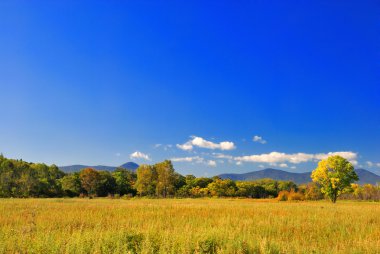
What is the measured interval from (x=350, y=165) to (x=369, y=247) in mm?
53386

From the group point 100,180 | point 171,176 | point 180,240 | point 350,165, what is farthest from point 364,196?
point 180,240

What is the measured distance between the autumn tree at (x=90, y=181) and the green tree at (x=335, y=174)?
60107mm

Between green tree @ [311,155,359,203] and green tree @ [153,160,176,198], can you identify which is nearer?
green tree @ [311,155,359,203]

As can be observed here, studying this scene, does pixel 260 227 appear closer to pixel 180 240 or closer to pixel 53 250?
pixel 180 240

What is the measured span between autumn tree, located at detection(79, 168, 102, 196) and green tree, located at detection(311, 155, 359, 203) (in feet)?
197

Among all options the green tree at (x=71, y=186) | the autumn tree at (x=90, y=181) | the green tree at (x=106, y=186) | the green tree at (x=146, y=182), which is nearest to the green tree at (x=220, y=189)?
the green tree at (x=146, y=182)

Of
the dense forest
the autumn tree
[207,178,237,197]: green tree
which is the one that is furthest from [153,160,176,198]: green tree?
the autumn tree

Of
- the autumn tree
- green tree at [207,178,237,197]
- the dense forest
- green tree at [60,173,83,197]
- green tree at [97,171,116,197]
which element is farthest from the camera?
green tree at [207,178,237,197]

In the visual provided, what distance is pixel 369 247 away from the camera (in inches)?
368

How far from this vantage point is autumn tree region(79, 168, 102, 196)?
294 feet

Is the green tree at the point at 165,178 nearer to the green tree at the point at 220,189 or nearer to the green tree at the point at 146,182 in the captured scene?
the green tree at the point at 146,182

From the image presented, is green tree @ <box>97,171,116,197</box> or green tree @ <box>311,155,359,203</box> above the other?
green tree @ <box>311,155,359,203</box>

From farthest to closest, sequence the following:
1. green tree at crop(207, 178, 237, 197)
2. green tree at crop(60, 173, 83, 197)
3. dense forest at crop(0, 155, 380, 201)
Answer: green tree at crop(207, 178, 237, 197) → green tree at crop(60, 173, 83, 197) → dense forest at crop(0, 155, 380, 201)

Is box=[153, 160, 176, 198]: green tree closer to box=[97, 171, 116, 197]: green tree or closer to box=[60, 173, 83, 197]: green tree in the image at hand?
box=[97, 171, 116, 197]: green tree
